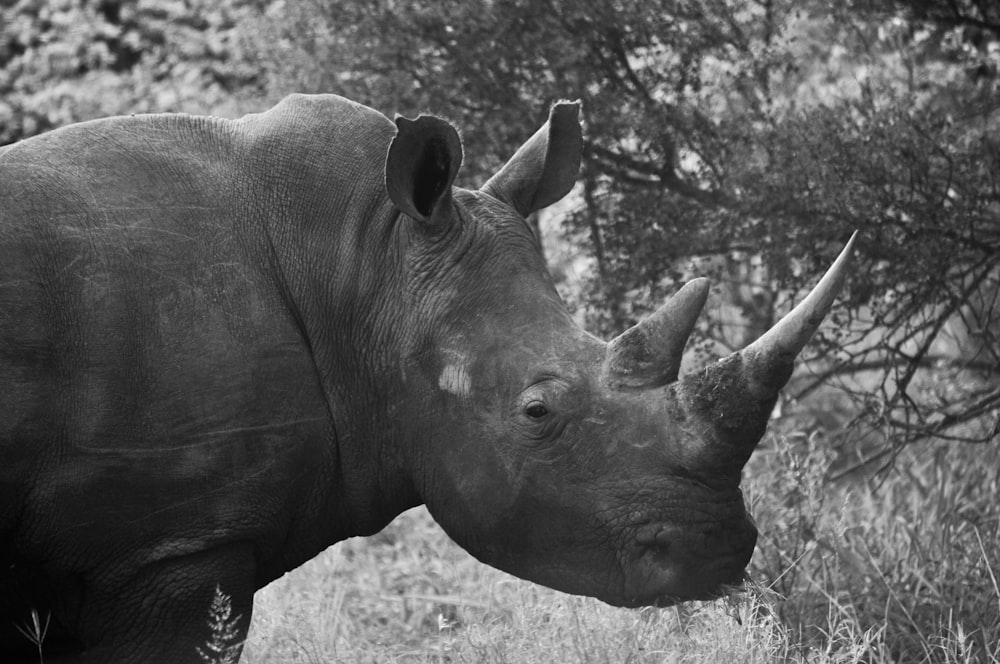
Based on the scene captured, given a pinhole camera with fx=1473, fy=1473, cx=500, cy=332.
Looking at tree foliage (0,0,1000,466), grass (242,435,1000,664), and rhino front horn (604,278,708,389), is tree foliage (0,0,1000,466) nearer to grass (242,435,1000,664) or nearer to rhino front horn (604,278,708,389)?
grass (242,435,1000,664)

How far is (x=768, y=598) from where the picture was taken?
4.69 meters

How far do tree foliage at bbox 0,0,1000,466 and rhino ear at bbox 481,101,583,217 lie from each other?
149 centimetres

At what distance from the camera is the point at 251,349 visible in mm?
3807

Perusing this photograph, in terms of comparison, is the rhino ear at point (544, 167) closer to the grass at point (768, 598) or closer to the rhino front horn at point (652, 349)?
the rhino front horn at point (652, 349)

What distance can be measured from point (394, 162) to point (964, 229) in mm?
2836

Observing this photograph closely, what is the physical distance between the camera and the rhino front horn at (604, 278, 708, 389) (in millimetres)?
3951

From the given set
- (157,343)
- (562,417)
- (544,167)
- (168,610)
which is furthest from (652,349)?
(168,610)

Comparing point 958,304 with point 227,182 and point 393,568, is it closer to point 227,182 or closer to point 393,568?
point 393,568

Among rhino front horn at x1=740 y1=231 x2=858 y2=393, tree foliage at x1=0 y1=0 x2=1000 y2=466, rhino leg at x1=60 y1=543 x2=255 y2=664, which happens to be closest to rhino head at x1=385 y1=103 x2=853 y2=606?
rhino front horn at x1=740 y1=231 x2=858 y2=393

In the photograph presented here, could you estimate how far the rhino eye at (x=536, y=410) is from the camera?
12.9ft

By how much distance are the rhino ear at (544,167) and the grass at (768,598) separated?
127 cm

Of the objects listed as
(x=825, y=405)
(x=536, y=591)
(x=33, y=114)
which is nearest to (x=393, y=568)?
(x=536, y=591)

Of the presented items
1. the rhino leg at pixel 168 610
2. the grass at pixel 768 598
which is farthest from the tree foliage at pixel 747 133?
the rhino leg at pixel 168 610

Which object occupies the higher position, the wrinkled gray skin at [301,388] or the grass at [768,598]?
the wrinkled gray skin at [301,388]
